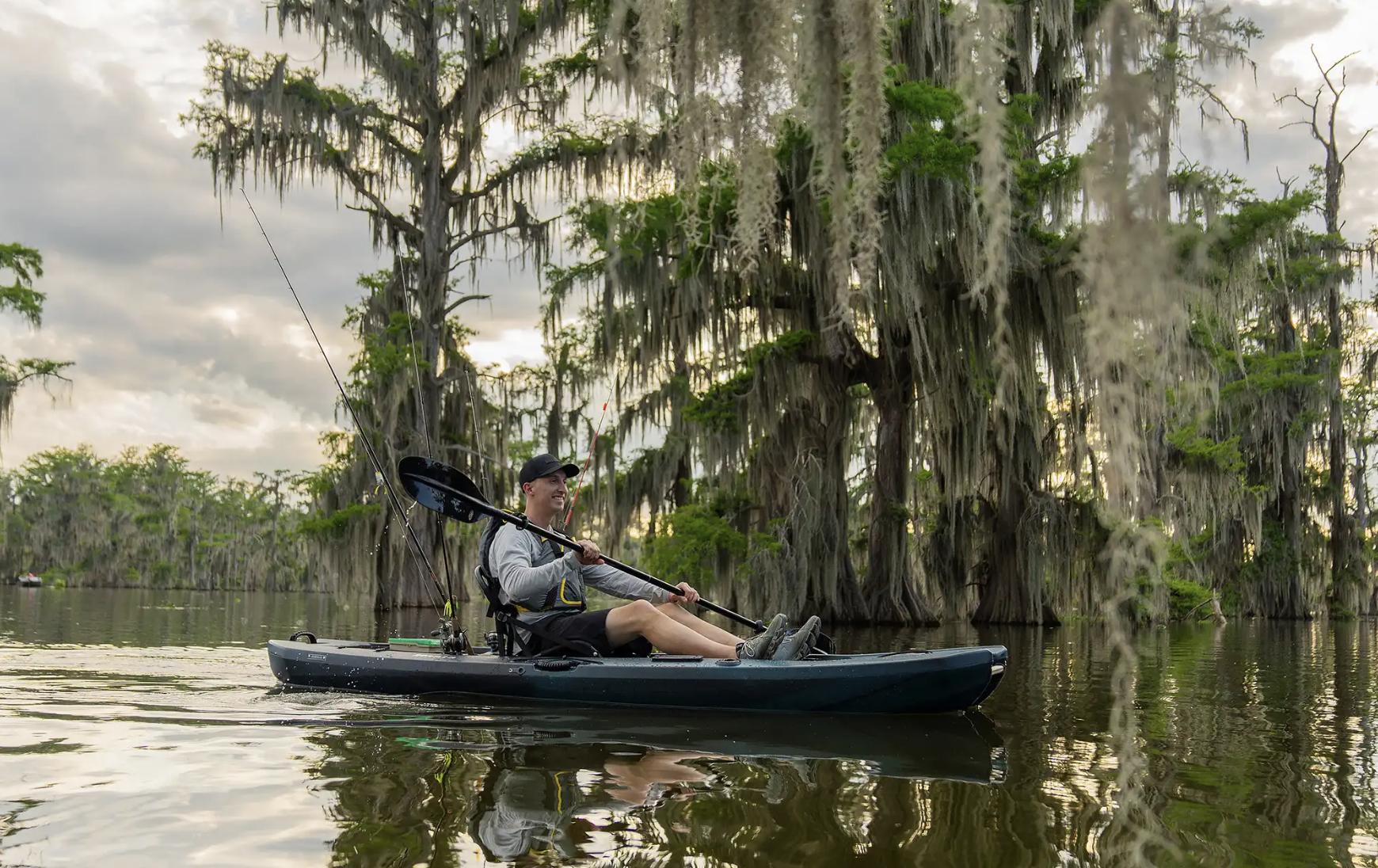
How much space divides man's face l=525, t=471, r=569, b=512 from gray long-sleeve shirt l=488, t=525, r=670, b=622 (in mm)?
204

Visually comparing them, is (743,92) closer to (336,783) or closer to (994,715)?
(336,783)

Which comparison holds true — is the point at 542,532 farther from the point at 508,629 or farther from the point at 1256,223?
the point at 1256,223

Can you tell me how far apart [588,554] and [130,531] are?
2481 inches

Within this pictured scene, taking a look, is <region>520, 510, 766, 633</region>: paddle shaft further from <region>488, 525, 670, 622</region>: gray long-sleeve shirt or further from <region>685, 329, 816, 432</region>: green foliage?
<region>685, 329, 816, 432</region>: green foliage

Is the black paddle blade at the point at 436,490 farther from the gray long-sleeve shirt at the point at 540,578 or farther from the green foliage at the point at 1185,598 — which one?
the green foliage at the point at 1185,598

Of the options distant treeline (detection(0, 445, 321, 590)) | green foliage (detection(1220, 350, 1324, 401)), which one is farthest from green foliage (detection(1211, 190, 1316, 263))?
distant treeline (detection(0, 445, 321, 590))

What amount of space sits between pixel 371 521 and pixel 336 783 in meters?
16.3

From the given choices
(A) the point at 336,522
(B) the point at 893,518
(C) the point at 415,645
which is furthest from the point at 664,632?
(A) the point at 336,522

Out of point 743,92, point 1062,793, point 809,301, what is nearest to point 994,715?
point 1062,793

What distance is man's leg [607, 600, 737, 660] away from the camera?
20.7ft

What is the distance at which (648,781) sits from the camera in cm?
412

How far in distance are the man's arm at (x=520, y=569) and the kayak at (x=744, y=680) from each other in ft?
1.34

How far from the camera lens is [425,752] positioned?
4.71 metres

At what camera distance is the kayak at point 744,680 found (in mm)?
5746
